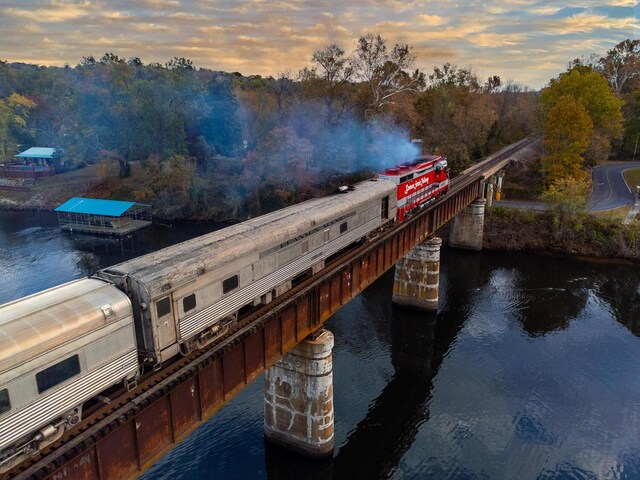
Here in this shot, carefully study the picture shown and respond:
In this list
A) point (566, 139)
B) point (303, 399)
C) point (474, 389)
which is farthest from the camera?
point (566, 139)

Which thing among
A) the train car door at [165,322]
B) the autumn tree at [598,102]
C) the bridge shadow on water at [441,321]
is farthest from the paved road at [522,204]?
the train car door at [165,322]

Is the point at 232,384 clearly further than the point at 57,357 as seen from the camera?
Yes

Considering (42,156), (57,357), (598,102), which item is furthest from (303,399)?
(42,156)

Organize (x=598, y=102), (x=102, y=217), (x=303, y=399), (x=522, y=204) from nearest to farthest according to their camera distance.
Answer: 1. (x=303, y=399)
2. (x=102, y=217)
3. (x=522, y=204)
4. (x=598, y=102)

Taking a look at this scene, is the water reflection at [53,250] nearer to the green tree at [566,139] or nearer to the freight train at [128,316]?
the freight train at [128,316]

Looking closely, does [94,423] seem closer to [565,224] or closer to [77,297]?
[77,297]

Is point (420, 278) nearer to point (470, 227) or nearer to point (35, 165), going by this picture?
point (470, 227)
